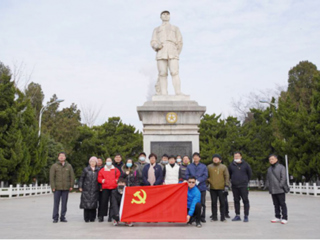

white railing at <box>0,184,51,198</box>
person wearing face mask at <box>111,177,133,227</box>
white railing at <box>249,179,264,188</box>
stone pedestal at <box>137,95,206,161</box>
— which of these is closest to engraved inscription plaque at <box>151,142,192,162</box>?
stone pedestal at <box>137,95,206,161</box>

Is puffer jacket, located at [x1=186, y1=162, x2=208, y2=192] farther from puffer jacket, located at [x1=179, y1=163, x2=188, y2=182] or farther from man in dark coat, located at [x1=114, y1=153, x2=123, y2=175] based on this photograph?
man in dark coat, located at [x1=114, y1=153, x2=123, y2=175]

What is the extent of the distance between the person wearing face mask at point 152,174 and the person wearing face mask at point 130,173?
22 centimetres

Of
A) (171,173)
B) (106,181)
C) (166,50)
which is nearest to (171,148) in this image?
(171,173)

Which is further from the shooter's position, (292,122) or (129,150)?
(129,150)

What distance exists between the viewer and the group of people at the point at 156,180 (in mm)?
8133

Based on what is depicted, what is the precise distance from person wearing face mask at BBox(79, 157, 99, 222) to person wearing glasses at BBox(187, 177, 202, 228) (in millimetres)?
2253

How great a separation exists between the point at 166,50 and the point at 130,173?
5965mm

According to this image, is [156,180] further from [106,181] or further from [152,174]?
[106,181]

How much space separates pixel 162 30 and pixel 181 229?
8023mm

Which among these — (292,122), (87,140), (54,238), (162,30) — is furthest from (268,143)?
(54,238)

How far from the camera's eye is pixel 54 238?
6023mm

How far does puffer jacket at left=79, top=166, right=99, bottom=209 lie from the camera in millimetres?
8273

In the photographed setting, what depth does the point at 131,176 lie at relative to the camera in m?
8.27

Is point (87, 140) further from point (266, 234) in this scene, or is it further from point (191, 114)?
point (266, 234)
